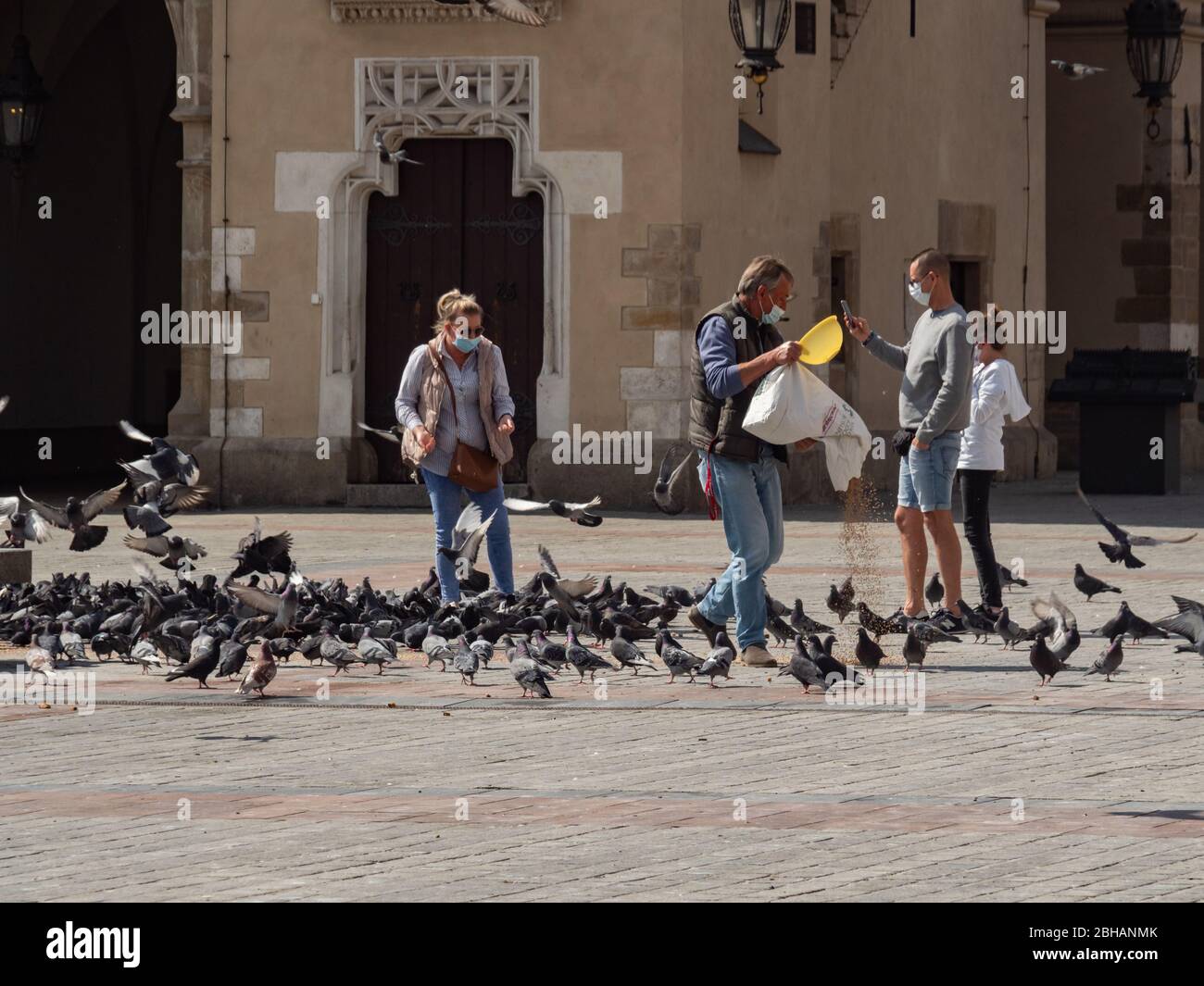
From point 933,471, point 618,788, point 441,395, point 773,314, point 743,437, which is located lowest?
point 618,788

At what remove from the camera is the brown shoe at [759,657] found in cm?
1177

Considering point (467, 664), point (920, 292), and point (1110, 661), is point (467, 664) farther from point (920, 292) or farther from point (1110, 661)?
point (920, 292)

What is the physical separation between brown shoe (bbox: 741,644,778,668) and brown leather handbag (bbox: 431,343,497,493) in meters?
2.29

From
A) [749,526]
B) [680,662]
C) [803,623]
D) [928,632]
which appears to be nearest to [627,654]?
[680,662]

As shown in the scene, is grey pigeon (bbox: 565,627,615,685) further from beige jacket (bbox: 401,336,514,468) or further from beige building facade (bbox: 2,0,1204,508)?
beige building facade (bbox: 2,0,1204,508)

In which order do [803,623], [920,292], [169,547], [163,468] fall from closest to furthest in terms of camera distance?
[803,623]
[920,292]
[169,547]
[163,468]

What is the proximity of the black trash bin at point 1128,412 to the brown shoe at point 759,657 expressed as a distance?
1425 centimetres

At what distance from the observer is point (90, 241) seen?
3366cm

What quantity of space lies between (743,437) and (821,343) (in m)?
0.62

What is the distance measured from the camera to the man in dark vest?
11469 mm

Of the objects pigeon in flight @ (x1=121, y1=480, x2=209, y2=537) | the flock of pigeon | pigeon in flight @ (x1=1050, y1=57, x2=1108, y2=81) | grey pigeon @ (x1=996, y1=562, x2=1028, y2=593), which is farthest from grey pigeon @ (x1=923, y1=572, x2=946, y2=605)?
pigeon in flight @ (x1=1050, y1=57, x2=1108, y2=81)

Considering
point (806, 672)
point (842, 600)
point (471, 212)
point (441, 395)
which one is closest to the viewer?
point (806, 672)

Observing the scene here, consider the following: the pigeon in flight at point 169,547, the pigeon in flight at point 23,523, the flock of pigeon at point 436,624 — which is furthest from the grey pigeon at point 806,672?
the pigeon in flight at point 23,523

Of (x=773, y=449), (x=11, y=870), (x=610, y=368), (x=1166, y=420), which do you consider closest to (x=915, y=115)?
(x=1166, y=420)
